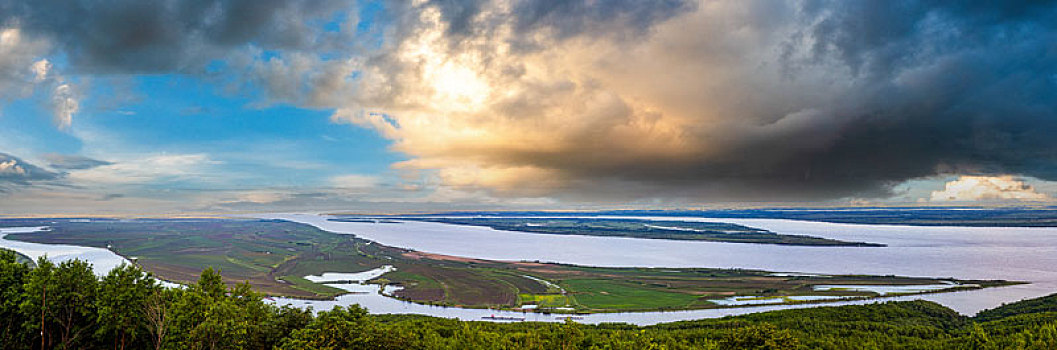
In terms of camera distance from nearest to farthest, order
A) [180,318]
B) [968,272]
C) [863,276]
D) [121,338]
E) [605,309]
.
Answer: [180,318], [121,338], [605,309], [863,276], [968,272]

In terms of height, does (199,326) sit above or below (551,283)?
above

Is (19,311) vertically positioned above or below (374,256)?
above

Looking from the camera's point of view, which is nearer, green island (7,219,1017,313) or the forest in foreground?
the forest in foreground

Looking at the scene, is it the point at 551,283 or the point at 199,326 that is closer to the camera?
the point at 199,326

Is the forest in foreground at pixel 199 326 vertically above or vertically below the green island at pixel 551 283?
above

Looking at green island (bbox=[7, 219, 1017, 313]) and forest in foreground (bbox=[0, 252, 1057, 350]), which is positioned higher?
forest in foreground (bbox=[0, 252, 1057, 350])

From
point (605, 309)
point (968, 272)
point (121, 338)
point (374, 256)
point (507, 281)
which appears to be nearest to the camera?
point (121, 338)

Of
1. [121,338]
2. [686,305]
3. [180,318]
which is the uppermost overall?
[180,318]

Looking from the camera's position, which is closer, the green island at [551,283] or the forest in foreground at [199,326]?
the forest in foreground at [199,326]

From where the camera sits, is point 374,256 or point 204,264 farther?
point 374,256

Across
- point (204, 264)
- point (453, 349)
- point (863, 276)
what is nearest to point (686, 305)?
Answer: point (863, 276)

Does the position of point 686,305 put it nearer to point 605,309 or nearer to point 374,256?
point 605,309
